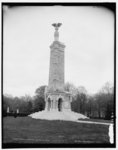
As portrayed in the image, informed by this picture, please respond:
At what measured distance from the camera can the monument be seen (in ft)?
22.7

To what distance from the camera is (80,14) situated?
6410 millimetres

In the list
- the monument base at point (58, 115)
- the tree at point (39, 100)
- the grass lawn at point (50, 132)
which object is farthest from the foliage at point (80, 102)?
the grass lawn at point (50, 132)

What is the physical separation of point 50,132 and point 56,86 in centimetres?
303

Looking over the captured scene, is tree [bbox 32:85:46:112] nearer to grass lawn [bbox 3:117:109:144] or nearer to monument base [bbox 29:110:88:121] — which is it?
monument base [bbox 29:110:88:121]

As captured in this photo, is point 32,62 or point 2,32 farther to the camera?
point 32,62

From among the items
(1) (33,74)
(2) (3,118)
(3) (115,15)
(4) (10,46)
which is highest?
(3) (115,15)

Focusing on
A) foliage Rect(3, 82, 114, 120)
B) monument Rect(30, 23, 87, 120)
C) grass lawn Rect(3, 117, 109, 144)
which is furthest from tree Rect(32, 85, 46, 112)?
grass lawn Rect(3, 117, 109, 144)

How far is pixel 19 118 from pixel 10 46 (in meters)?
1.85

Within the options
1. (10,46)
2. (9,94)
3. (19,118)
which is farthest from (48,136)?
(10,46)

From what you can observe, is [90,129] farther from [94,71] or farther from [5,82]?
[5,82]

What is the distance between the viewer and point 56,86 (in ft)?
30.1

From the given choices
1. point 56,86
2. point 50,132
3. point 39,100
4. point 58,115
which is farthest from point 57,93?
point 50,132

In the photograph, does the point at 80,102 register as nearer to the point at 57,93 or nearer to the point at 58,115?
the point at 58,115

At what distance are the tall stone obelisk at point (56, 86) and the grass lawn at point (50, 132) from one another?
101 cm
